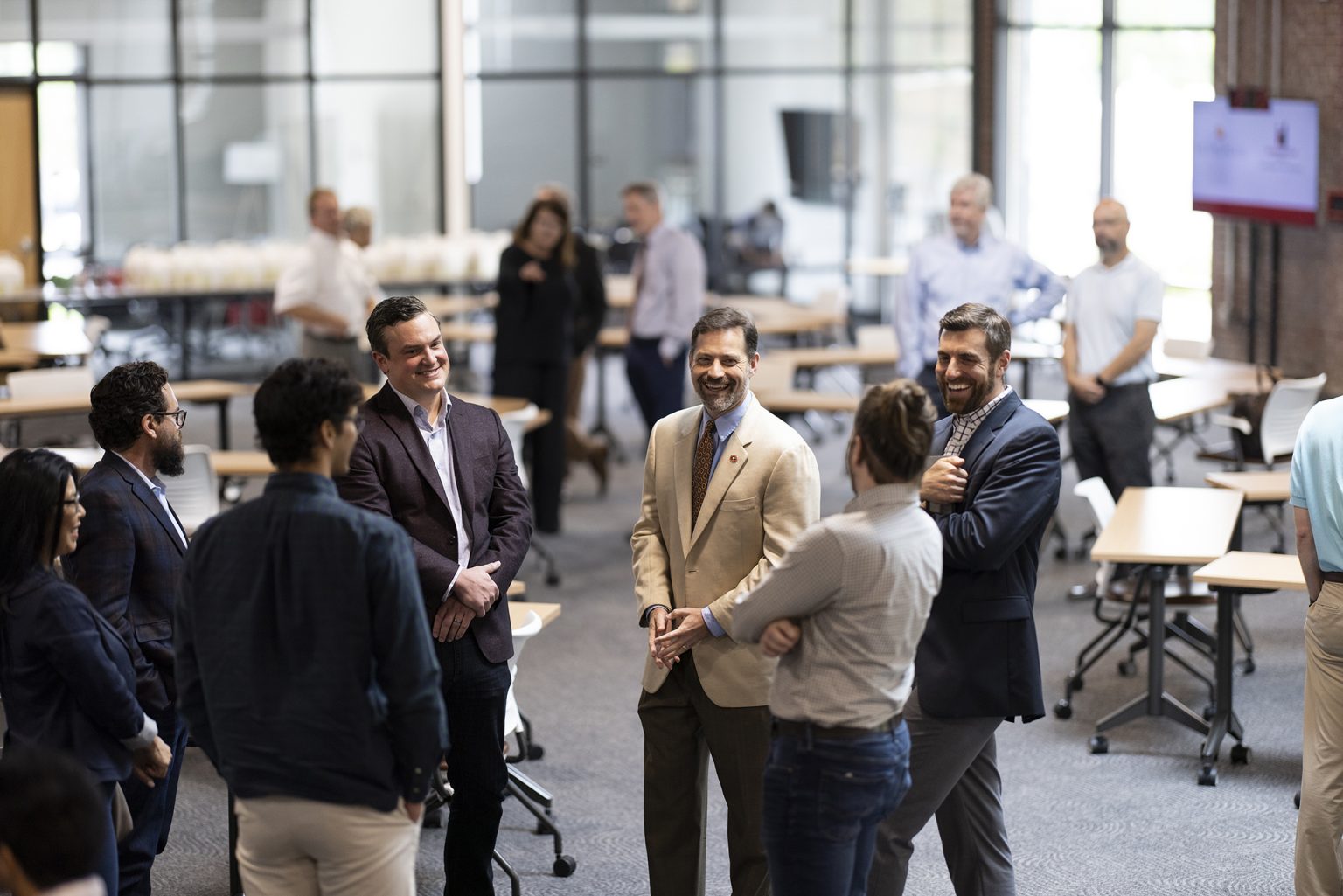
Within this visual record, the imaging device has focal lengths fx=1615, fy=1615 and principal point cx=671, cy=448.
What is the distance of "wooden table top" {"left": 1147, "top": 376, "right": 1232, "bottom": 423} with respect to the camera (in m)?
8.34

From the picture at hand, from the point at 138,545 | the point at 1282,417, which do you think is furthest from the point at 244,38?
the point at 138,545

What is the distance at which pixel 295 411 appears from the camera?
9.34ft

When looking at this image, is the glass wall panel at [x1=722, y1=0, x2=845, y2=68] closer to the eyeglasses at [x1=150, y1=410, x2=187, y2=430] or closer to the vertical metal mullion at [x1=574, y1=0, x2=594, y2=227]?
the vertical metal mullion at [x1=574, y1=0, x2=594, y2=227]

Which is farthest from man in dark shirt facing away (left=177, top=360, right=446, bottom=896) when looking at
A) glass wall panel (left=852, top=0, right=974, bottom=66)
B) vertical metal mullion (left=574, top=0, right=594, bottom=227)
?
glass wall panel (left=852, top=0, right=974, bottom=66)

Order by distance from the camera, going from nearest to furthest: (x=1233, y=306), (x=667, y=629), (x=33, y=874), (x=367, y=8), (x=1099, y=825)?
(x=33, y=874) → (x=667, y=629) → (x=1099, y=825) → (x=1233, y=306) → (x=367, y=8)

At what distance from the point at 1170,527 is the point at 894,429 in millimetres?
3297

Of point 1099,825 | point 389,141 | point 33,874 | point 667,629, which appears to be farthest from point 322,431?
point 389,141

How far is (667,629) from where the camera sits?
3740 millimetres

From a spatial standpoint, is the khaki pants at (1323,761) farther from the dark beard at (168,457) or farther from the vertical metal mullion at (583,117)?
the vertical metal mullion at (583,117)

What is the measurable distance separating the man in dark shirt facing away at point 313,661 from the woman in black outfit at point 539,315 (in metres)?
5.59

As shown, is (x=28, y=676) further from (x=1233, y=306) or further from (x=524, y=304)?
(x=1233, y=306)

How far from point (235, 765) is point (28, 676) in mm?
856

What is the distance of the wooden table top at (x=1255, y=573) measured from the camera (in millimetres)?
5305

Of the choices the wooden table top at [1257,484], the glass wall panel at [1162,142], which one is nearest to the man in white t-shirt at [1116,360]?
the wooden table top at [1257,484]
